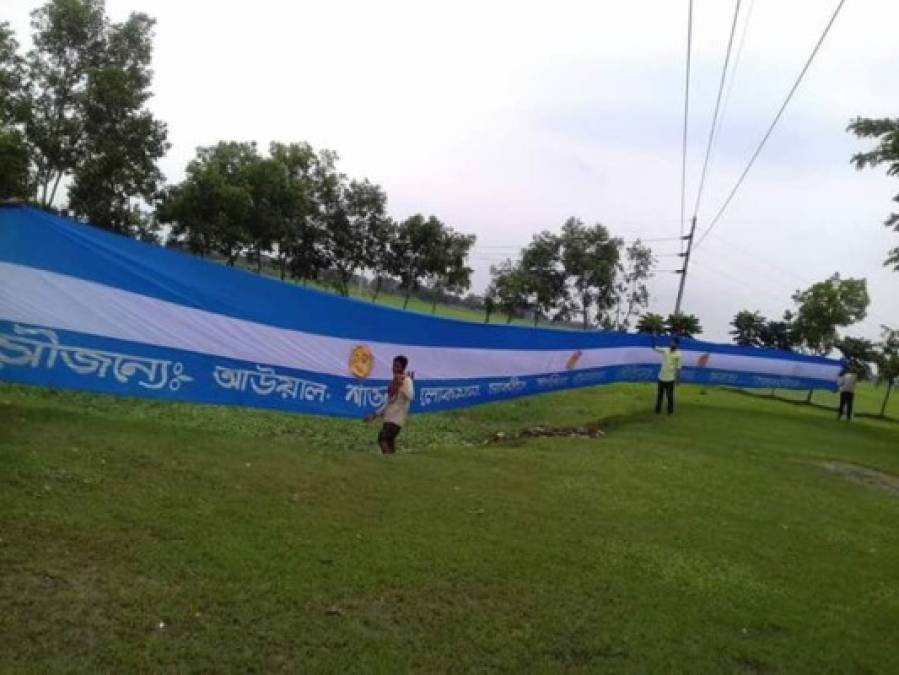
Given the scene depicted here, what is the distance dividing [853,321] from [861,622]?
111 ft

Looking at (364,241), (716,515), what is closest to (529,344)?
(716,515)

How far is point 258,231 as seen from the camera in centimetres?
3200

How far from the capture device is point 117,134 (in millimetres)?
23406

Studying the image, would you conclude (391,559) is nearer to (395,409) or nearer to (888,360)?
(395,409)

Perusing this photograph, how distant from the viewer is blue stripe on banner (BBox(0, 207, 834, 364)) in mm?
6742

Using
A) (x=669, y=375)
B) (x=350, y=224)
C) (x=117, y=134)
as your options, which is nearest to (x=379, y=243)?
(x=350, y=224)

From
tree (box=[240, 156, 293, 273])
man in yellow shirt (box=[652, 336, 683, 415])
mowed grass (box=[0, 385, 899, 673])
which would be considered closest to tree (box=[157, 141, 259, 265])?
tree (box=[240, 156, 293, 273])

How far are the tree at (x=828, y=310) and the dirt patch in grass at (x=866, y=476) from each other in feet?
79.4

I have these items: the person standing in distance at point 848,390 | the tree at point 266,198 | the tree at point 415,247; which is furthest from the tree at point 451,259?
the person standing in distance at point 848,390

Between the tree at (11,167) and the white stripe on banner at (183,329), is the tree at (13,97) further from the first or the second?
the white stripe on banner at (183,329)

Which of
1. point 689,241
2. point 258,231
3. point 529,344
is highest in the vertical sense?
point 689,241

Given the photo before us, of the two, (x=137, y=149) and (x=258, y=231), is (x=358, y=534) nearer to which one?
(x=137, y=149)

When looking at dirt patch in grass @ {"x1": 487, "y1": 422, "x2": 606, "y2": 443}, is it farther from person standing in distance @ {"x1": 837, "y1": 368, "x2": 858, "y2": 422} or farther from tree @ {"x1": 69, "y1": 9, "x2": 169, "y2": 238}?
tree @ {"x1": 69, "y1": 9, "x2": 169, "y2": 238}

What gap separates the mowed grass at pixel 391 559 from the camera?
12.6 feet
